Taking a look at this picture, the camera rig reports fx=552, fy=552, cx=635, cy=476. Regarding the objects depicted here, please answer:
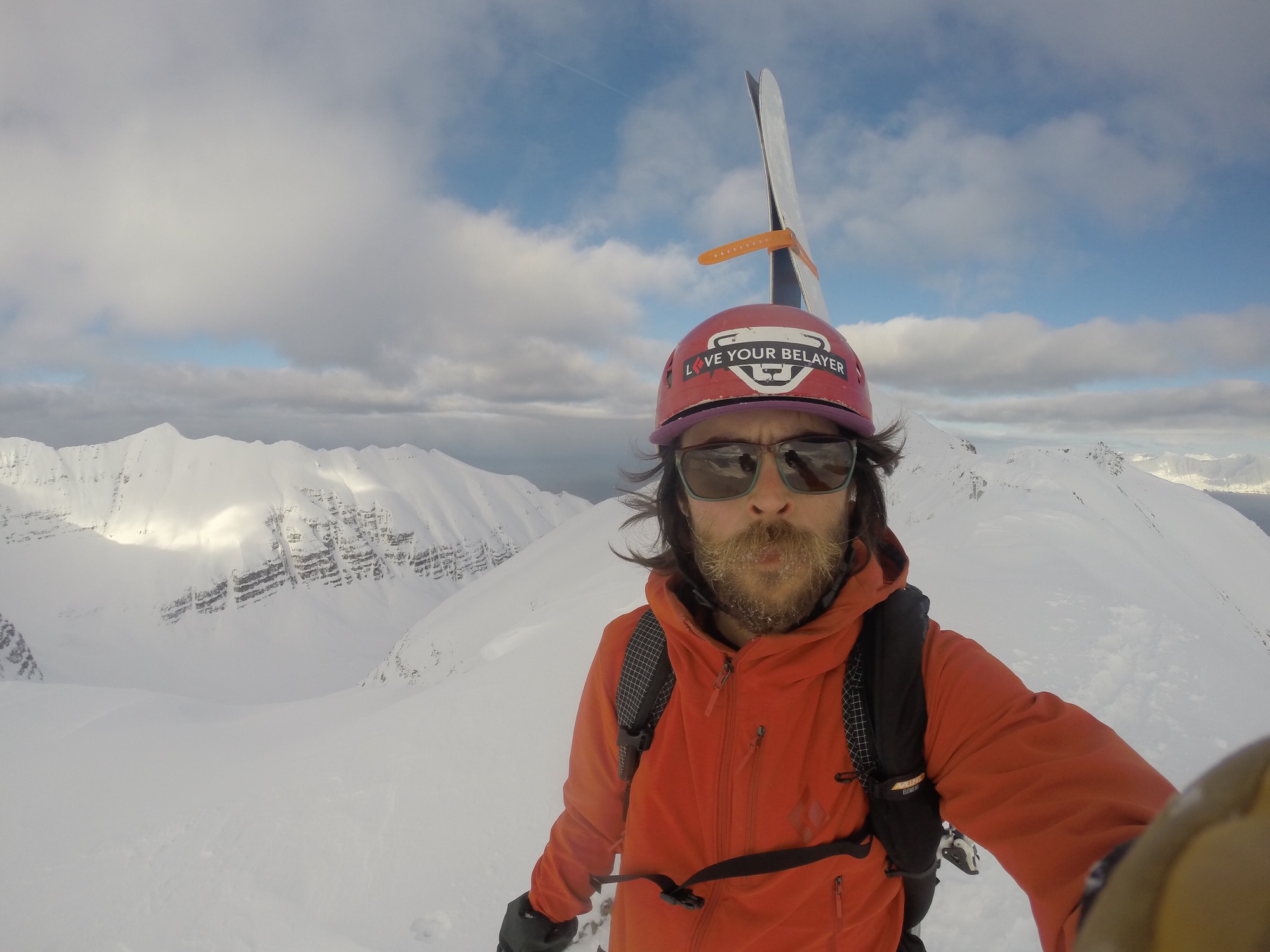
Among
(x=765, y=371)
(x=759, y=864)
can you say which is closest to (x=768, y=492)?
(x=765, y=371)

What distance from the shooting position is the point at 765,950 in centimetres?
213

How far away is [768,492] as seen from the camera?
2652 mm

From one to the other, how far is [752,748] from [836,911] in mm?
662

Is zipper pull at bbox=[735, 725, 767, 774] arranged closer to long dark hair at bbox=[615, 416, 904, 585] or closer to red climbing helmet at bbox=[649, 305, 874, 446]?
long dark hair at bbox=[615, 416, 904, 585]

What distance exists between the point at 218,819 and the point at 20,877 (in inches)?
107

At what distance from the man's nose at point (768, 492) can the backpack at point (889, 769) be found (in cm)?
61

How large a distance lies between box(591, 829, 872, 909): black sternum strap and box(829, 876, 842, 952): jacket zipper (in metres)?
0.13

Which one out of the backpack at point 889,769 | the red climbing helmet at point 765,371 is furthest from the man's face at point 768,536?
the backpack at point 889,769

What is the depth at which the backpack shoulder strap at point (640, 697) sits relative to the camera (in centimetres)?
250

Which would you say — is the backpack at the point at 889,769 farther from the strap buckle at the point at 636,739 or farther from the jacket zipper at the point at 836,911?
the strap buckle at the point at 636,739

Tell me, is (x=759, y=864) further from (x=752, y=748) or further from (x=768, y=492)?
(x=768, y=492)

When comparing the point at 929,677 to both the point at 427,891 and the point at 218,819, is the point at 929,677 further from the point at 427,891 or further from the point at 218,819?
the point at 218,819

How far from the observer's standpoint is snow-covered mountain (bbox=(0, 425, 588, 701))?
4884 inches

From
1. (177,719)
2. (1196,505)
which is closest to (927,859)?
(177,719)
